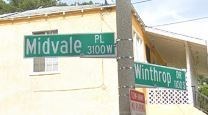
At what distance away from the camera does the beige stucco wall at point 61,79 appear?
17547 mm

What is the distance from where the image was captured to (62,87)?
18.0m

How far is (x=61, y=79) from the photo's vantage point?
18062 mm

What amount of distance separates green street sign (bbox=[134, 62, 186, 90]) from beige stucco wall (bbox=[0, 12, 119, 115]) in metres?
9.27

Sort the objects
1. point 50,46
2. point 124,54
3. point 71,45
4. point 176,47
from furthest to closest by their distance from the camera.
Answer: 1. point 176,47
2. point 50,46
3. point 71,45
4. point 124,54

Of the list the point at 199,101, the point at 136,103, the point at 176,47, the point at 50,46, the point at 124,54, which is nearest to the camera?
the point at 136,103

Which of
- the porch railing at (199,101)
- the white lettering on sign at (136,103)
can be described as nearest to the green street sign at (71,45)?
the white lettering on sign at (136,103)

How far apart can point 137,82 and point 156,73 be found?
2.12 ft

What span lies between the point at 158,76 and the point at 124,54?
126 cm

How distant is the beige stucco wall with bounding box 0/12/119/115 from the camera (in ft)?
57.6

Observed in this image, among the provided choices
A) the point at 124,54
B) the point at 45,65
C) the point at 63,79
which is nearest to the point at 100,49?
the point at 124,54

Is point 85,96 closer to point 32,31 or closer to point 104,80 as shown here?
point 104,80

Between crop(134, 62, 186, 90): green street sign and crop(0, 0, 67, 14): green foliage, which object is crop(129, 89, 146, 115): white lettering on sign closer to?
crop(134, 62, 186, 90): green street sign

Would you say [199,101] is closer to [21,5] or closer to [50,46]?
[50,46]

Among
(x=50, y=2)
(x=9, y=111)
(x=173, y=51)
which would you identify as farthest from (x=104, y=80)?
(x=50, y=2)
